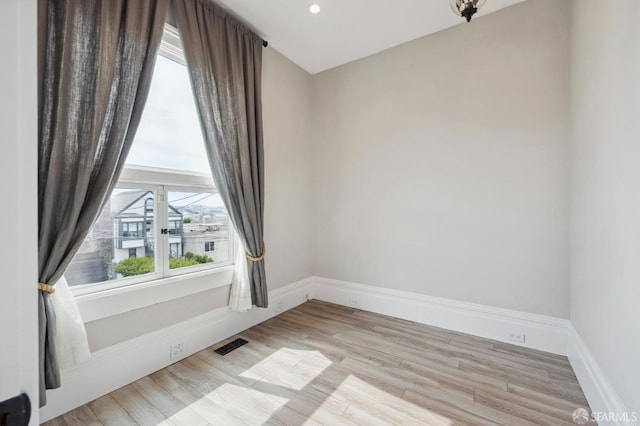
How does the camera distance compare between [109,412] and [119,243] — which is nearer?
[109,412]

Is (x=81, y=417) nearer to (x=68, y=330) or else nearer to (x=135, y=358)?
(x=135, y=358)

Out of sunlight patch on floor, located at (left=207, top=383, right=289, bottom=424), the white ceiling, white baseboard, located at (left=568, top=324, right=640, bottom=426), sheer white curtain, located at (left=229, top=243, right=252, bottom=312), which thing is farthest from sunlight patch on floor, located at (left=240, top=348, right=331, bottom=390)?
the white ceiling

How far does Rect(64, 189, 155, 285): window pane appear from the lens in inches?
68.7

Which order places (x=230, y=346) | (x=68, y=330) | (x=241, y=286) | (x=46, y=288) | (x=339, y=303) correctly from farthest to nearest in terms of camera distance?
(x=339, y=303) < (x=241, y=286) < (x=230, y=346) < (x=68, y=330) < (x=46, y=288)

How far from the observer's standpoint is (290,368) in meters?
2.06

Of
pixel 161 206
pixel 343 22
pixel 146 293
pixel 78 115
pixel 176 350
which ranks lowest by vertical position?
pixel 176 350

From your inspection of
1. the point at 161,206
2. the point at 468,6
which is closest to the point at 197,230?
the point at 161,206

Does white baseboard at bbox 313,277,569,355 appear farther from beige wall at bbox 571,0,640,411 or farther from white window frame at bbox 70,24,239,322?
white window frame at bbox 70,24,239,322

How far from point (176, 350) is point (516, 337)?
2.81m

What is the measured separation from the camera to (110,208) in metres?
1.86

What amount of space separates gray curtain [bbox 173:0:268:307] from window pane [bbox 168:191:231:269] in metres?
0.22

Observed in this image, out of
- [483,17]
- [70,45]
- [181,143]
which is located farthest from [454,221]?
[70,45]

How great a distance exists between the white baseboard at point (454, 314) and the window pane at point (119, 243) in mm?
2087

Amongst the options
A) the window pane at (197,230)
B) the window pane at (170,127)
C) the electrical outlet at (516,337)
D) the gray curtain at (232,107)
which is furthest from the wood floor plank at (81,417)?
the electrical outlet at (516,337)
